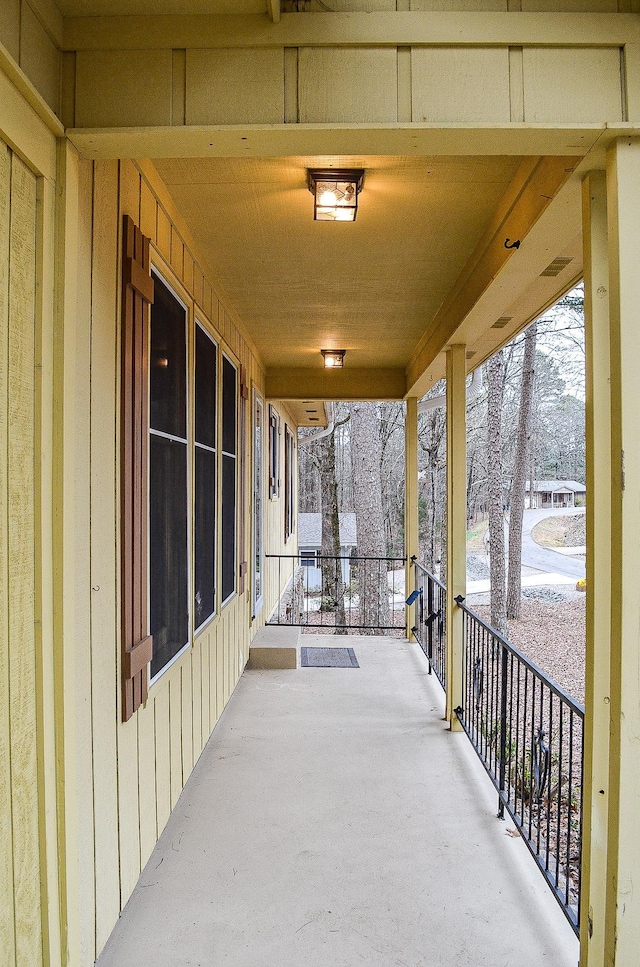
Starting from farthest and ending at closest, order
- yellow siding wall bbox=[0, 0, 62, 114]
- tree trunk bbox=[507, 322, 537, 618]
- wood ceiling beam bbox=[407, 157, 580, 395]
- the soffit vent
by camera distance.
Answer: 1. tree trunk bbox=[507, 322, 537, 618]
2. the soffit vent
3. wood ceiling beam bbox=[407, 157, 580, 395]
4. yellow siding wall bbox=[0, 0, 62, 114]

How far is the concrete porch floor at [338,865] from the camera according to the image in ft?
6.19

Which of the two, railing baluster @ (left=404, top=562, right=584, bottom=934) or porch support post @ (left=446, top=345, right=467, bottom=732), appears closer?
railing baluster @ (left=404, top=562, right=584, bottom=934)

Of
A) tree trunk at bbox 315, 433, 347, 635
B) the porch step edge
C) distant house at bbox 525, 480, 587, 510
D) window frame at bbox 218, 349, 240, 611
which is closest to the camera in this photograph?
window frame at bbox 218, 349, 240, 611

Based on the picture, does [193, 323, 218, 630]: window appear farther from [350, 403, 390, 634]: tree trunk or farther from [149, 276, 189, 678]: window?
[350, 403, 390, 634]: tree trunk

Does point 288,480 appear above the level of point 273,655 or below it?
above

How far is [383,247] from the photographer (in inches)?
114

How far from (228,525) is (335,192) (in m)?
2.47

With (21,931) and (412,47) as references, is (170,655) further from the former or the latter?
(412,47)

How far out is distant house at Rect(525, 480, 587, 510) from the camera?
31500mm

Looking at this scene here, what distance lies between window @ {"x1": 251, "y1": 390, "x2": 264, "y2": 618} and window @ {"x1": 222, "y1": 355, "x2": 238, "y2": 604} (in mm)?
1120

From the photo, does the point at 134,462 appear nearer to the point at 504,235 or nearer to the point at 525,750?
the point at 504,235

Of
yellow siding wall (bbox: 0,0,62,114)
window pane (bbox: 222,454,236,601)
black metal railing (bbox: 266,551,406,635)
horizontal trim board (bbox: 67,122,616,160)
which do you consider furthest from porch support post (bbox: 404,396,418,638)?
yellow siding wall (bbox: 0,0,62,114)

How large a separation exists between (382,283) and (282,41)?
2.04 metres

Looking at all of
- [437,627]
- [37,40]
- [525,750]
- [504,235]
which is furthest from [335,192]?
[437,627]
